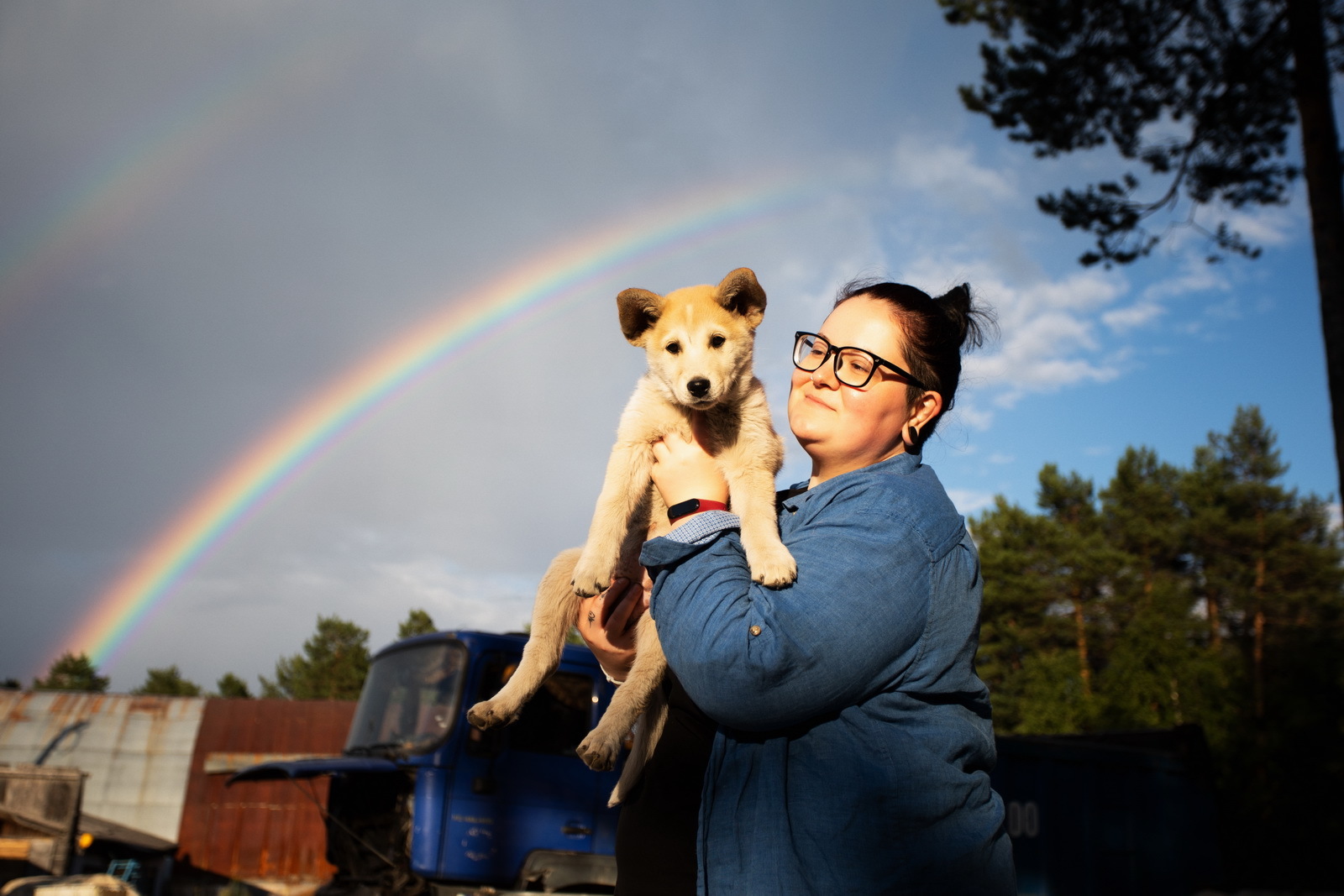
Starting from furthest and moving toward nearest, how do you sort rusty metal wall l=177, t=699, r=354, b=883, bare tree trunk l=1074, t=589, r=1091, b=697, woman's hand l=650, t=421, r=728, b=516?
bare tree trunk l=1074, t=589, r=1091, b=697 → rusty metal wall l=177, t=699, r=354, b=883 → woman's hand l=650, t=421, r=728, b=516

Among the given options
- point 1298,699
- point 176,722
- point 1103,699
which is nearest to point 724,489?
point 176,722

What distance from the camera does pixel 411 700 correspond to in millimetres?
7777

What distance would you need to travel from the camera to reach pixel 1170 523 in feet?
117

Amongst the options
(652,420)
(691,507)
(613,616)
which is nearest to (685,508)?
(691,507)

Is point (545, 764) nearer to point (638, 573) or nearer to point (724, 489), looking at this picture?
point (638, 573)

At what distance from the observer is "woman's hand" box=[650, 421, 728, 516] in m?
2.12

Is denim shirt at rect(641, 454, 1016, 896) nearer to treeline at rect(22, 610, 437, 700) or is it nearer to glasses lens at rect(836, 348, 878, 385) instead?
glasses lens at rect(836, 348, 878, 385)

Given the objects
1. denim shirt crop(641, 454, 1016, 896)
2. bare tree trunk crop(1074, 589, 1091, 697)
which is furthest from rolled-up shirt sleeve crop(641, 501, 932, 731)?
bare tree trunk crop(1074, 589, 1091, 697)

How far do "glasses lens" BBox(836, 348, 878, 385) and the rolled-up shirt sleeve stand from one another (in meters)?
0.45

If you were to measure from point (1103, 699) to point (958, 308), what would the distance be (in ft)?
85.8

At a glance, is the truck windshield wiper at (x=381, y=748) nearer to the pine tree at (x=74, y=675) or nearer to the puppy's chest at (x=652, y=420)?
the puppy's chest at (x=652, y=420)

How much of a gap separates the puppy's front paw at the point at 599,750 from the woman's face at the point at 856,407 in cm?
111

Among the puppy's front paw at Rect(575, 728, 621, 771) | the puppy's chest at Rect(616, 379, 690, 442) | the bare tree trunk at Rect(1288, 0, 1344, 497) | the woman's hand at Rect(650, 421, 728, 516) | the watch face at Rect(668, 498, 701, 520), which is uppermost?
the bare tree trunk at Rect(1288, 0, 1344, 497)

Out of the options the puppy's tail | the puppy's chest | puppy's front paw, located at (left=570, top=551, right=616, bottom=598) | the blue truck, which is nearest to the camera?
puppy's front paw, located at (left=570, top=551, right=616, bottom=598)
